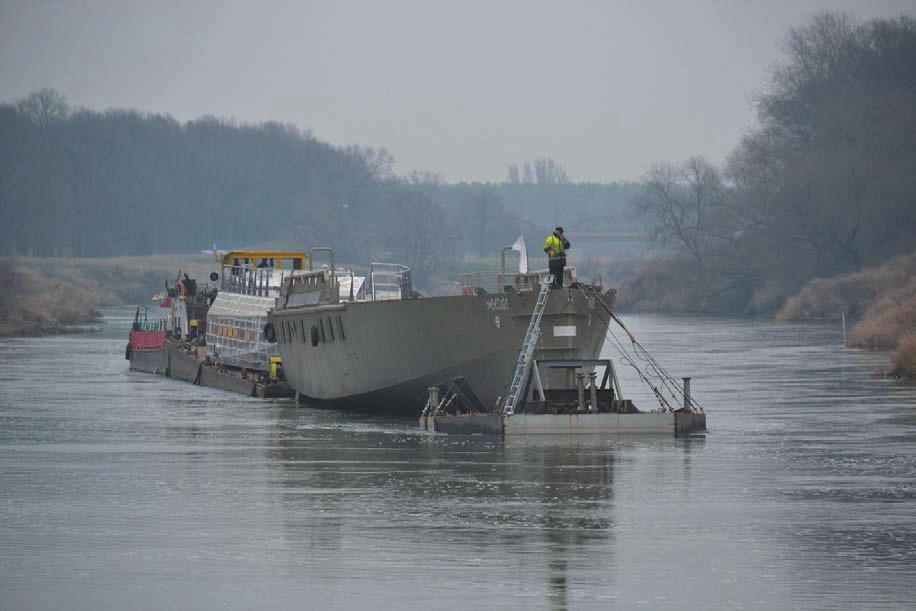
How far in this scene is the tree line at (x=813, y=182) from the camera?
11169cm

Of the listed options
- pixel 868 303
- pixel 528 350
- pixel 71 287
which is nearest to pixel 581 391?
pixel 528 350

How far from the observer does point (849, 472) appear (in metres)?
28.3

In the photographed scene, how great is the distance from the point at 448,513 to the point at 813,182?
93.2 meters

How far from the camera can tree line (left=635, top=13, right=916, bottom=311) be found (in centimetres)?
11169

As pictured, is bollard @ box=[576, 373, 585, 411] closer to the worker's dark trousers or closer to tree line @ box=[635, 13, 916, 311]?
the worker's dark trousers

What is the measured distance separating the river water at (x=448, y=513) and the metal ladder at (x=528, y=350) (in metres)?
1.45

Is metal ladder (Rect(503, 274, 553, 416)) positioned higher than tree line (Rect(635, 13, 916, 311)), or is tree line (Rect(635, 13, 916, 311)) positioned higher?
tree line (Rect(635, 13, 916, 311))

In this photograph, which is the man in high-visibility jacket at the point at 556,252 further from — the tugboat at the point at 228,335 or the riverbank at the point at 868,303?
the riverbank at the point at 868,303

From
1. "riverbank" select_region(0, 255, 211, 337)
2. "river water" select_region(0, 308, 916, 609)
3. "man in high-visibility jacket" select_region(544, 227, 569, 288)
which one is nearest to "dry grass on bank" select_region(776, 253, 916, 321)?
"riverbank" select_region(0, 255, 211, 337)

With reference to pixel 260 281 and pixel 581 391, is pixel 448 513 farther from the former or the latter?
pixel 260 281

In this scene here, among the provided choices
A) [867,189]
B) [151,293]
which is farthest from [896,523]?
[151,293]

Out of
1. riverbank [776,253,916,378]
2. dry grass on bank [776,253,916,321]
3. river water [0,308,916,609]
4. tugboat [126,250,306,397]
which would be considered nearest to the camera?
river water [0,308,916,609]

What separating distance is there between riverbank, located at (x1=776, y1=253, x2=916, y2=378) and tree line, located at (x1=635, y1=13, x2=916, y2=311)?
18.5ft

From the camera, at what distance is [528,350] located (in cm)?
3400
